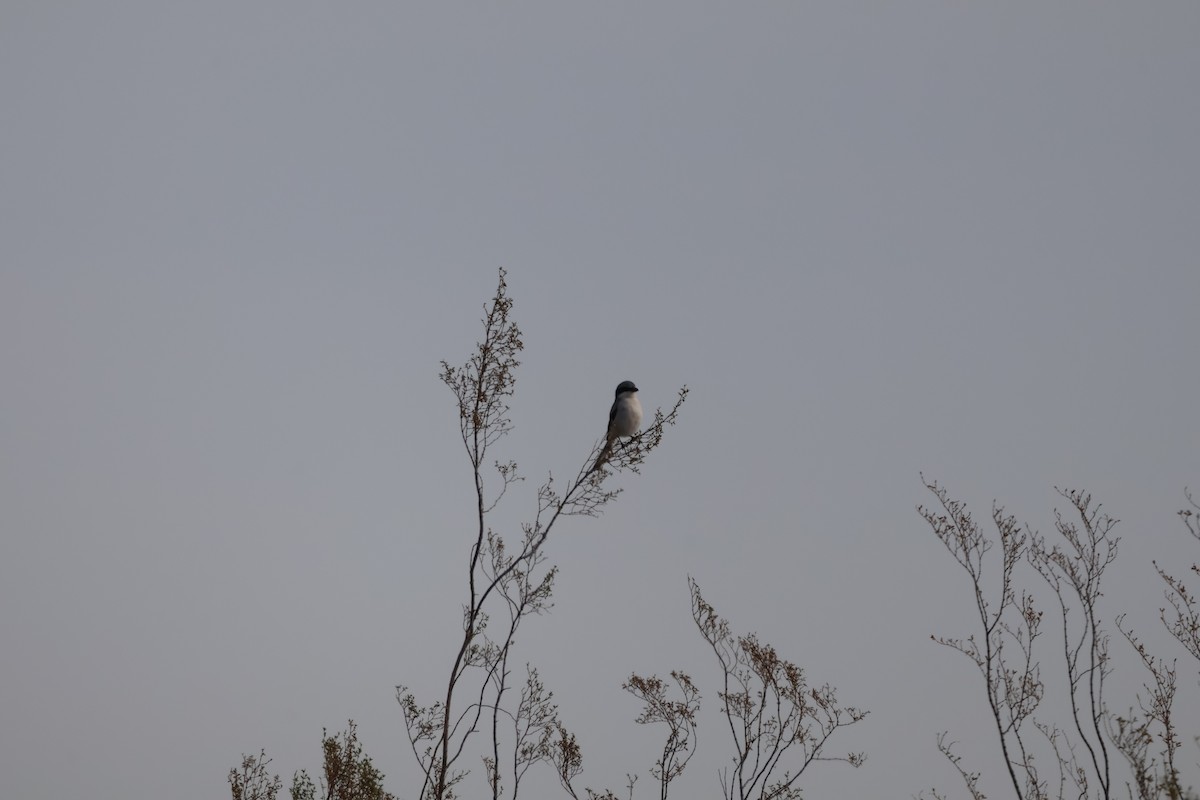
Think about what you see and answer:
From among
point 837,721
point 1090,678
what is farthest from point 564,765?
point 1090,678

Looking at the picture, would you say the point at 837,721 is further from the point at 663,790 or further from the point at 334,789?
the point at 334,789

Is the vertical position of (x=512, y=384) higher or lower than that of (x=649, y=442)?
higher

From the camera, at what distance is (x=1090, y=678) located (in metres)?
11.7

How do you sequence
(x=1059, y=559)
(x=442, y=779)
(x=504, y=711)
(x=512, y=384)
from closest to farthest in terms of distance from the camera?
1. (x=442, y=779)
2. (x=512, y=384)
3. (x=504, y=711)
4. (x=1059, y=559)

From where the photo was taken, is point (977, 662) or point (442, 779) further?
point (977, 662)

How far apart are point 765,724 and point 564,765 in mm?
2491

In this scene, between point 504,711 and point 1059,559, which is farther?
point 1059,559

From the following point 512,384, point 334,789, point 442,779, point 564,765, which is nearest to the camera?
point 442,779

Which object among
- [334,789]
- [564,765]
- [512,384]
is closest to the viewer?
[512,384]

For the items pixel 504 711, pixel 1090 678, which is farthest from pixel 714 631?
pixel 1090 678

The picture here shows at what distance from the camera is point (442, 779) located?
10.4 meters

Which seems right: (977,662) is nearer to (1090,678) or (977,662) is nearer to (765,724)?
(1090,678)

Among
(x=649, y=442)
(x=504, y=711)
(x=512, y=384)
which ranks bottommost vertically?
(x=504, y=711)

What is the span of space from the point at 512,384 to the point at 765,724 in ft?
18.6
